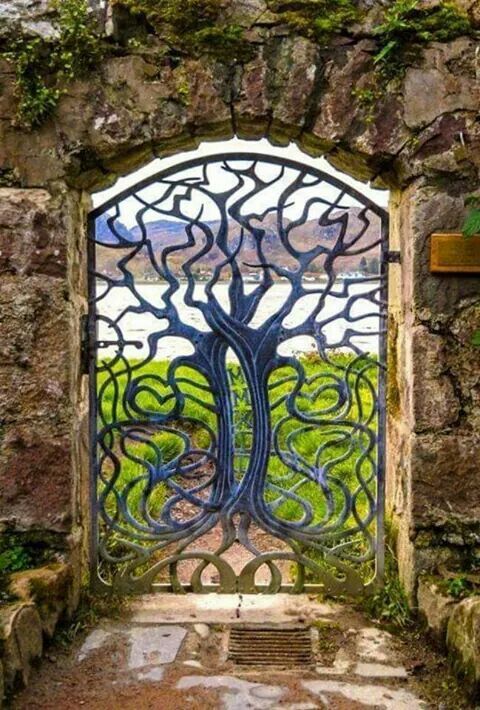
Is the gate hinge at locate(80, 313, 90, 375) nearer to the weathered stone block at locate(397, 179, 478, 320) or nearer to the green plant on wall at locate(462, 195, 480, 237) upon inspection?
the weathered stone block at locate(397, 179, 478, 320)

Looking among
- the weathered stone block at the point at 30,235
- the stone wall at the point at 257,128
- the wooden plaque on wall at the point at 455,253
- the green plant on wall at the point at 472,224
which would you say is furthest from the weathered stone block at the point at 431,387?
the weathered stone block at the point at 30,235

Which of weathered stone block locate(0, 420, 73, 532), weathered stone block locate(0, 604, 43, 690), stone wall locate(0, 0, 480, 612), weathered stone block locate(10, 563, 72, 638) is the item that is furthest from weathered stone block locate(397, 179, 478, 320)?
weathered stone block locate(0, 604, 43, 690)

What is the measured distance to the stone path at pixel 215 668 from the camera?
2564mm

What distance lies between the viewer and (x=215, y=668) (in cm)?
279

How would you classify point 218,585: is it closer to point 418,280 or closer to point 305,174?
point 418,280

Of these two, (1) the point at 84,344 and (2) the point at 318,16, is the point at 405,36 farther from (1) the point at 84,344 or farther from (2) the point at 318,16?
(1) the point at 84,344

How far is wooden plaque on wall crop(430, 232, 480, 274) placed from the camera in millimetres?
2934

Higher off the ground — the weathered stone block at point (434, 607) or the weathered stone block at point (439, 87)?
the weathered stone block at point (439, 87)

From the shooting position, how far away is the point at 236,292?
325cm

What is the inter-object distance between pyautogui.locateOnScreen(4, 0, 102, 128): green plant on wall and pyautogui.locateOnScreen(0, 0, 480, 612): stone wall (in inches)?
1.6

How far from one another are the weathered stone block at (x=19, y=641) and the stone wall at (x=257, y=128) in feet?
1.33

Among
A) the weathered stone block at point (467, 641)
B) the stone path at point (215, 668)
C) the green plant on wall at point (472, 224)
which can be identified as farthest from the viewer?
the green plant on wall at point (472, 224)

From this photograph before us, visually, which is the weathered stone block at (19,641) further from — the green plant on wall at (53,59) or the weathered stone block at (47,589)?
the green plant on wall at (53,59)

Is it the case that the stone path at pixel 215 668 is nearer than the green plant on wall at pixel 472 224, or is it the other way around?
the stone path at pixel 215 668
